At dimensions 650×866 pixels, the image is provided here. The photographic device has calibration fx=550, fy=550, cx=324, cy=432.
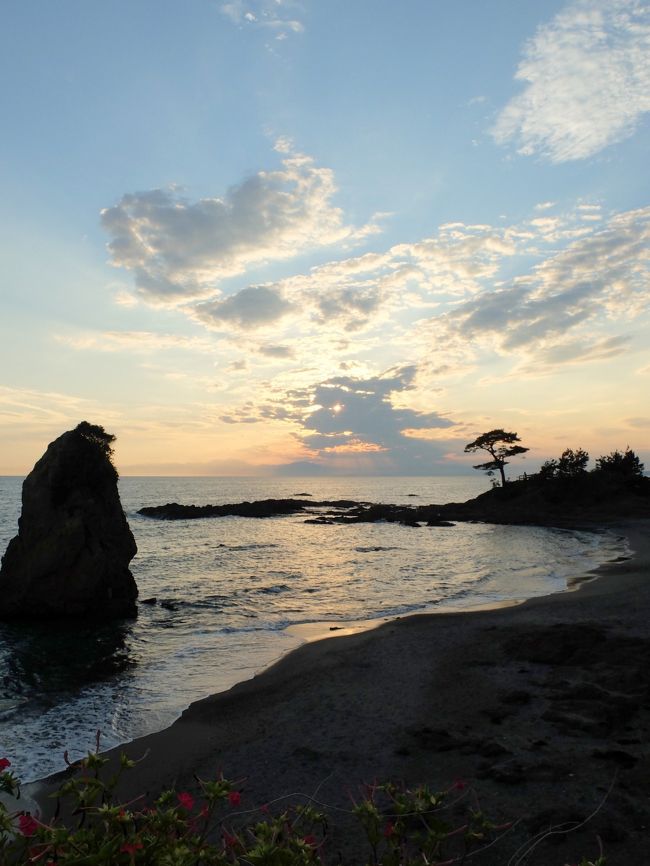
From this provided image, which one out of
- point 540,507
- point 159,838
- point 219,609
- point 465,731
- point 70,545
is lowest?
point 219,609

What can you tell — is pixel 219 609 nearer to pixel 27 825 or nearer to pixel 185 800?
pixel 185 800

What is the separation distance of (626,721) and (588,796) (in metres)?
2.46

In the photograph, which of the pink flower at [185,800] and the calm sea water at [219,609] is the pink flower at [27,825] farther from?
the calm sea water at [219,609]

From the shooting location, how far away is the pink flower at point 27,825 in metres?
2.25

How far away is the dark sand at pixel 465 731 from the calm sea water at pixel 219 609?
4.82 feet

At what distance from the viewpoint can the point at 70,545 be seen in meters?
20.1

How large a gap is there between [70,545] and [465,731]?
16247mm

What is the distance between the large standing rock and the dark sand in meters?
9.23

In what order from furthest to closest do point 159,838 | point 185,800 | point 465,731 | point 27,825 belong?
point 465,731
point 185,800
point 159,838
point 27,825

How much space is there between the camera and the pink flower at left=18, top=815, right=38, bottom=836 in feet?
7.39

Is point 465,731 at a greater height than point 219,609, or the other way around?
point 465,731

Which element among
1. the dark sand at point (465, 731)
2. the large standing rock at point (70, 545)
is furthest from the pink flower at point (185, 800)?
the large standing rock at point (70, 545)

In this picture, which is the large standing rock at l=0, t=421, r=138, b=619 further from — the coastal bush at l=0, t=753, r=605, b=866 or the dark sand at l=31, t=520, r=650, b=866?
the coastal bush at l=0, t=753, r=605, b=866

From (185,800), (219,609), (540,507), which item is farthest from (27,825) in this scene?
(540,507)
